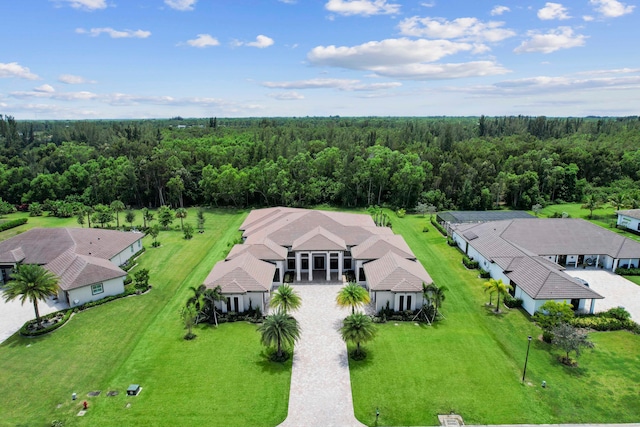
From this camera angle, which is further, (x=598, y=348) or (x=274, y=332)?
(x=598, y=348)

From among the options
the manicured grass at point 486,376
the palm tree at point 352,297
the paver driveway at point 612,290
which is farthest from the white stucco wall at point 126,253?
the paver driveway at point 612,290

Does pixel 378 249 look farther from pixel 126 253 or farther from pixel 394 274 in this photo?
pixel 126 253

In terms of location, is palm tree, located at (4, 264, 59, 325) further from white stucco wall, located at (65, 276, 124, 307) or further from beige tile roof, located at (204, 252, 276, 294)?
beige tile roof, located at (204, 252, 276, 294)

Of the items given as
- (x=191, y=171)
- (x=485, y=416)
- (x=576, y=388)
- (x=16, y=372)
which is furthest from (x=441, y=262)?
(x=191, y=171)

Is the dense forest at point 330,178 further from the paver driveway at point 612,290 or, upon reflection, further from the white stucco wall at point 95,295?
the white stucco wall at point 95,295

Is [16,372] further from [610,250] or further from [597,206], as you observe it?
[597,206]

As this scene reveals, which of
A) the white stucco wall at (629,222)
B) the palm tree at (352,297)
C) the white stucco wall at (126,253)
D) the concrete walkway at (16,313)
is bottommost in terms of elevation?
the concrete walkway at (16,313)
